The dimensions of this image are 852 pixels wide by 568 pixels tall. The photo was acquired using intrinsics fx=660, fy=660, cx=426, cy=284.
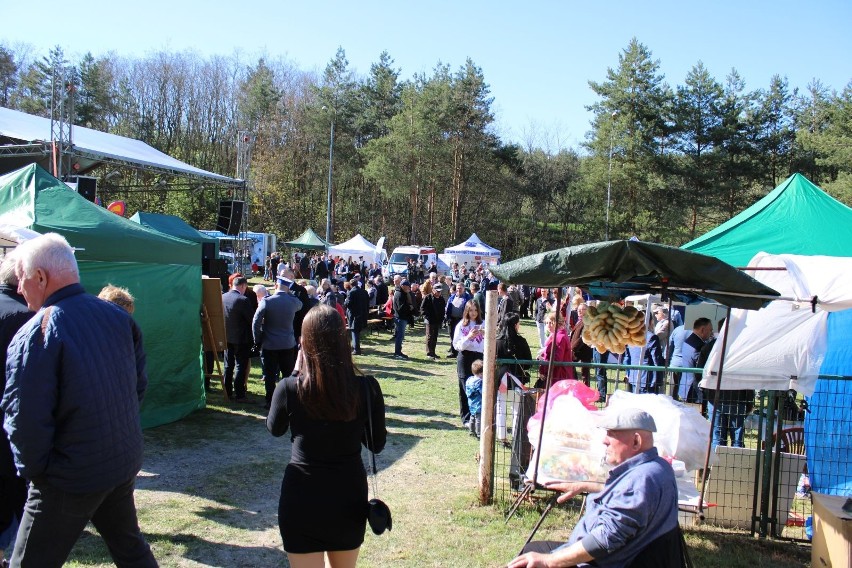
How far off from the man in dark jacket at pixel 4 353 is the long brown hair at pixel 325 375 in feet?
5.64

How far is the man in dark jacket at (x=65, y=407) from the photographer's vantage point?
261 cm

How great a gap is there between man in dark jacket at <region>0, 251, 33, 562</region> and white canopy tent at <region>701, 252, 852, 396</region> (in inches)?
195

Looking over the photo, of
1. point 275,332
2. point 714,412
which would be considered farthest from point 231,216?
point 714,412

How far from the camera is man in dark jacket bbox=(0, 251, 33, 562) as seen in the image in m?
3.38

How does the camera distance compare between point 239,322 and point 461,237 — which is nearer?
point 239,322

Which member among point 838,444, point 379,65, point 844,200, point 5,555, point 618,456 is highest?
point 379,65

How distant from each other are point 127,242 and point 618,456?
19.7ft

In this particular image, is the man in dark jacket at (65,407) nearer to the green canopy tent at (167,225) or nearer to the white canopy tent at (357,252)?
the green canopy tent at (167,225)

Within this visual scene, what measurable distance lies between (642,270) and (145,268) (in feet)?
18.6

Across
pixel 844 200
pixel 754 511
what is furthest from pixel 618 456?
pixel 844 200

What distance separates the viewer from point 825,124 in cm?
3781

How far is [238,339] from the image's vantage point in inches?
366

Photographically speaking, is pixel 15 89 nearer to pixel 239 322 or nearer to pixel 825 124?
pixel 239 322

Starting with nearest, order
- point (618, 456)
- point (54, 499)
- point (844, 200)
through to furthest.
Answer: point (54, 499)
point (618, 456)
point (844, 200)
